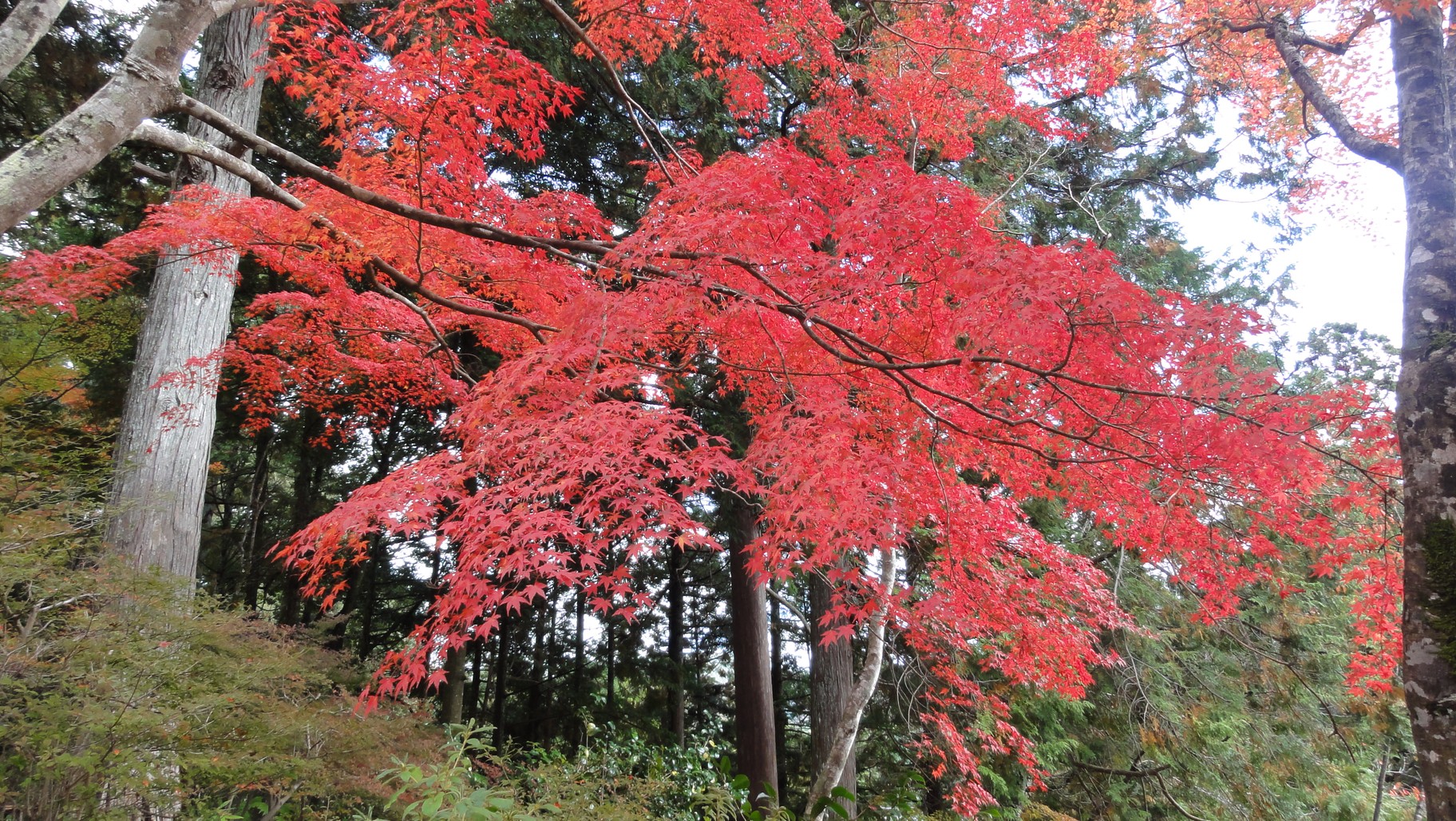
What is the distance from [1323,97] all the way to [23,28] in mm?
6492

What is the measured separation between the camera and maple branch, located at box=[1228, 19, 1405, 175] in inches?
155

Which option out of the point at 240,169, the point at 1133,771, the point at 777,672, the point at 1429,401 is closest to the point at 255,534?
the point at 777,672

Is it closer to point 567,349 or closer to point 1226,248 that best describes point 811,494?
point 567,349

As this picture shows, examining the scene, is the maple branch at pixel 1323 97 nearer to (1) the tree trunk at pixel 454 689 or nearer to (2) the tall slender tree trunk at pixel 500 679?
(1) the tree trunk at pixel 454 689

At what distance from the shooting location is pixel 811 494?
3.59 meters

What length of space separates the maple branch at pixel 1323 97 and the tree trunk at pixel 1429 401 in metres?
A: 0.10

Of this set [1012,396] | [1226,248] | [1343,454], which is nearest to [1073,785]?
[1343,454]

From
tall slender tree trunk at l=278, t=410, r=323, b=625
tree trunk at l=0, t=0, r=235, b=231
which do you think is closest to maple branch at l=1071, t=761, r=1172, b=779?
tree trunk at l=0, t=0, r=235, b=231

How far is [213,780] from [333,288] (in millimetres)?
3417

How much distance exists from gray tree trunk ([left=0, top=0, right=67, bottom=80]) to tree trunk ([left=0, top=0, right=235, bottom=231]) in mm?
245

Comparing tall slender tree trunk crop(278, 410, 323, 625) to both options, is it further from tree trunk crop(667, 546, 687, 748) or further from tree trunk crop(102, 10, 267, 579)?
tree trunk crop(667, 546, 687, 748)

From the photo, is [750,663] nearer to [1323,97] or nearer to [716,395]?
[716,395]

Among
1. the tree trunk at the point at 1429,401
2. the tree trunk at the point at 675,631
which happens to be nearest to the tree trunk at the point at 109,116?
the tree trunk at the point at 1429,401

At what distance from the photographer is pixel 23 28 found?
2.55m
